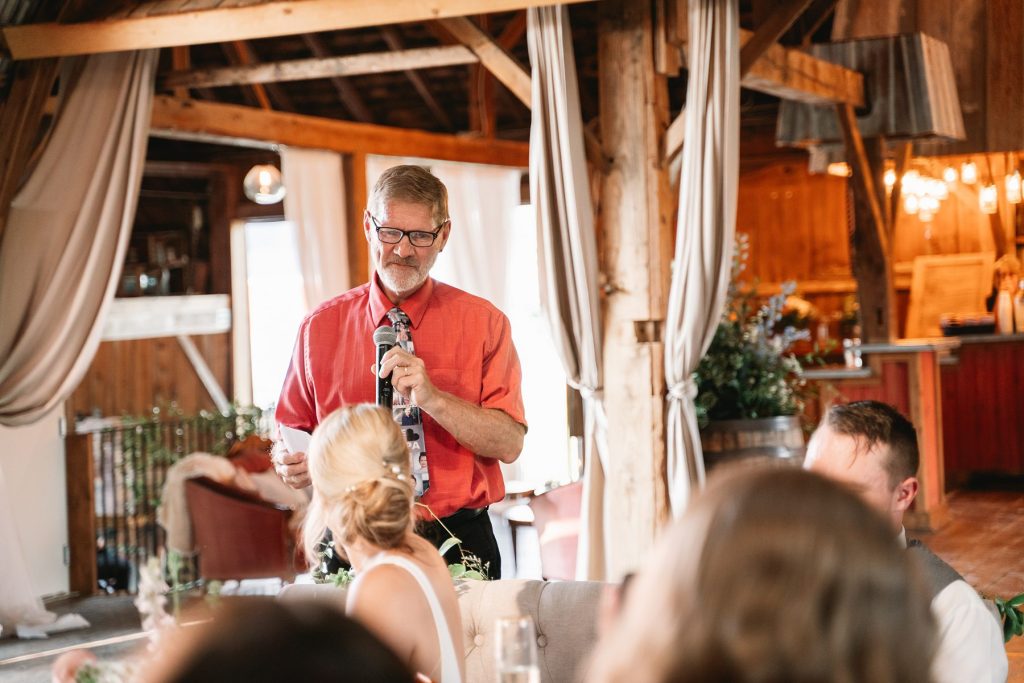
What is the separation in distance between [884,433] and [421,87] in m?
8.18

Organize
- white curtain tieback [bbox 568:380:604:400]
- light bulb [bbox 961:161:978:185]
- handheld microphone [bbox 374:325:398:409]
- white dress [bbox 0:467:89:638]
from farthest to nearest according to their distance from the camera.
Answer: light bulb [bbox 961:161:978:185], white dress [bbox 0:467:89:638], white curtain tieback [bbox 568:380:604:400], handheld microphone [bbox 374:325:398:409]

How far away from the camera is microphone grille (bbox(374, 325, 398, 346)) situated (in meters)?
2.67

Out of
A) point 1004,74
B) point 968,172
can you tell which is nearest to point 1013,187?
point 968,172

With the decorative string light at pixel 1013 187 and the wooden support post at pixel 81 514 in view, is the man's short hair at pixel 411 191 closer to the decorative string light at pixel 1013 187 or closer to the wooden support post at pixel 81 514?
the wooden support post at pixel 81 514

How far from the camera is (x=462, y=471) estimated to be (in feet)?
9.15

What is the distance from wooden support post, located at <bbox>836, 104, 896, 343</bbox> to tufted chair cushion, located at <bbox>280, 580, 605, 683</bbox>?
567 cm

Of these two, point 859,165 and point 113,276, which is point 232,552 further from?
point 859,165

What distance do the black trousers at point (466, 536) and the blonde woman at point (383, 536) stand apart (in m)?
0.41

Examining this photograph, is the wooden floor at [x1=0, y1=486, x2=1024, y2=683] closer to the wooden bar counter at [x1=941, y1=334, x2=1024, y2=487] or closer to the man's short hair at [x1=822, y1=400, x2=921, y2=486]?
the wooden bar counter at [x1=941, y1=334, x2=1024, y2=487]

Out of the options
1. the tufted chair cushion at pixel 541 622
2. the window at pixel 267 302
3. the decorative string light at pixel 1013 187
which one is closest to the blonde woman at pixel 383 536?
the tufted chair cushion at pixel 541 622

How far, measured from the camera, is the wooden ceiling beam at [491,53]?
580cm

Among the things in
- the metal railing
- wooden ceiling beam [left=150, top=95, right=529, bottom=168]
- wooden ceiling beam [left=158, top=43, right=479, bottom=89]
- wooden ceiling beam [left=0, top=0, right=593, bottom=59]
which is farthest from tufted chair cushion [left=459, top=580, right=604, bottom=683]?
wooden ceiling beam [left=150, top=95, right=529, bottom=168]

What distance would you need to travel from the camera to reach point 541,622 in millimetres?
3100

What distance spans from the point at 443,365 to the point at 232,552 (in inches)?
182
